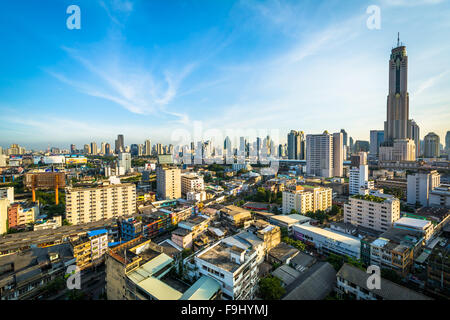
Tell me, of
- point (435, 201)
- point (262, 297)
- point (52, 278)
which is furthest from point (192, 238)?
point (435, 201)

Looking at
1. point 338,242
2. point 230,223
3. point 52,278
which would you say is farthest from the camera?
point 230,223

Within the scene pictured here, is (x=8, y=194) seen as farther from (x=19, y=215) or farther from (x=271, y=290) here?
(x=271, y=290)

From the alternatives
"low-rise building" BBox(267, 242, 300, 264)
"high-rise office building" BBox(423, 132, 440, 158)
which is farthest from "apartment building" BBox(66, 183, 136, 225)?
"high-rise office building" BBox(423, 132, 440, 158)

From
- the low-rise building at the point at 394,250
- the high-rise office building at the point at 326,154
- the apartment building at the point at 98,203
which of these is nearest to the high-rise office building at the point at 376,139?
the high-rise office building at the point at 326,154

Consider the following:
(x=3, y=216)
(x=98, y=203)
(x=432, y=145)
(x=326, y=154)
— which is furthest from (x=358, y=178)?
(x=432, y=145)

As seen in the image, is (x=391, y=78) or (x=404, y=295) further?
(x=391, y=78)

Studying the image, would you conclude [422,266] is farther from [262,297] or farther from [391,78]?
[391,78]
